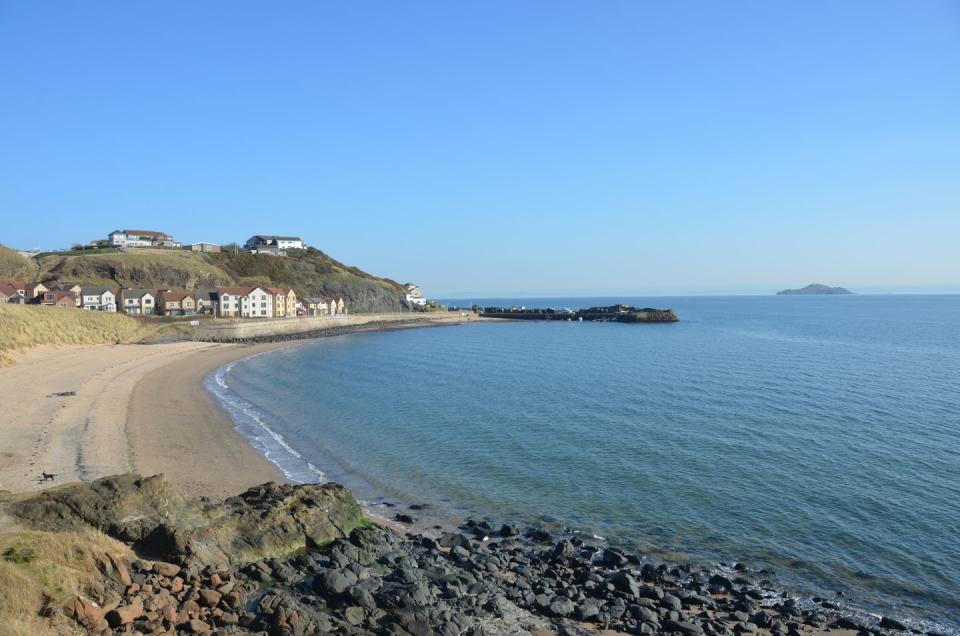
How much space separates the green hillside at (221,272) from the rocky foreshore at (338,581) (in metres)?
86.6

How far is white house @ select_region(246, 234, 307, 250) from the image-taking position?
458ft

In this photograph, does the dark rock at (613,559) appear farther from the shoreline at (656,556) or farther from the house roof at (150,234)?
the house roof at (150,234)

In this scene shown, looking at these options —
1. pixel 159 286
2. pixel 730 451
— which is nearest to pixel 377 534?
pixel 730 451

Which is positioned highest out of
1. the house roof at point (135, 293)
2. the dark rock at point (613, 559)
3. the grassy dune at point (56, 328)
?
the house roof at point (135, 293)

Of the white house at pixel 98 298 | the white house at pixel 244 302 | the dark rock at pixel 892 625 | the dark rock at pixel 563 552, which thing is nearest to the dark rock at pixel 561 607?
the dark rock at pixel 563 552

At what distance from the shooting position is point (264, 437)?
94.3 ft

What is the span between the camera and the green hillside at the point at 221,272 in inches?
3543

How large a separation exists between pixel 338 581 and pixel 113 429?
67.1 ft

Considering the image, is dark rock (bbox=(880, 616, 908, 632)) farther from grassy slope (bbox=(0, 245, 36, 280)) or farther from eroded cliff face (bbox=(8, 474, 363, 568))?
grassy slope (bbox=(0, 245, 36, 280))

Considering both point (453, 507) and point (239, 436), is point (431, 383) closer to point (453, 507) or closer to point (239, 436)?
point (239, 436)

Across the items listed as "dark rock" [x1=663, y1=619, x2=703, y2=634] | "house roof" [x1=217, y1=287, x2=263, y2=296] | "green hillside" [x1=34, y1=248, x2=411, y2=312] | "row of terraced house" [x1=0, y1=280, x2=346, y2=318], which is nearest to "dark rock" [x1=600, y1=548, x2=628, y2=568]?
"dark rock" [x1=663, y1=619, x2=703, y2=634]

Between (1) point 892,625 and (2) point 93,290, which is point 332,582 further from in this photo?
(2) point 93,290

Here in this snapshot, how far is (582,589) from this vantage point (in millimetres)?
14195

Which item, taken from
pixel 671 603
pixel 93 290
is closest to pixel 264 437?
pixel 671 603
